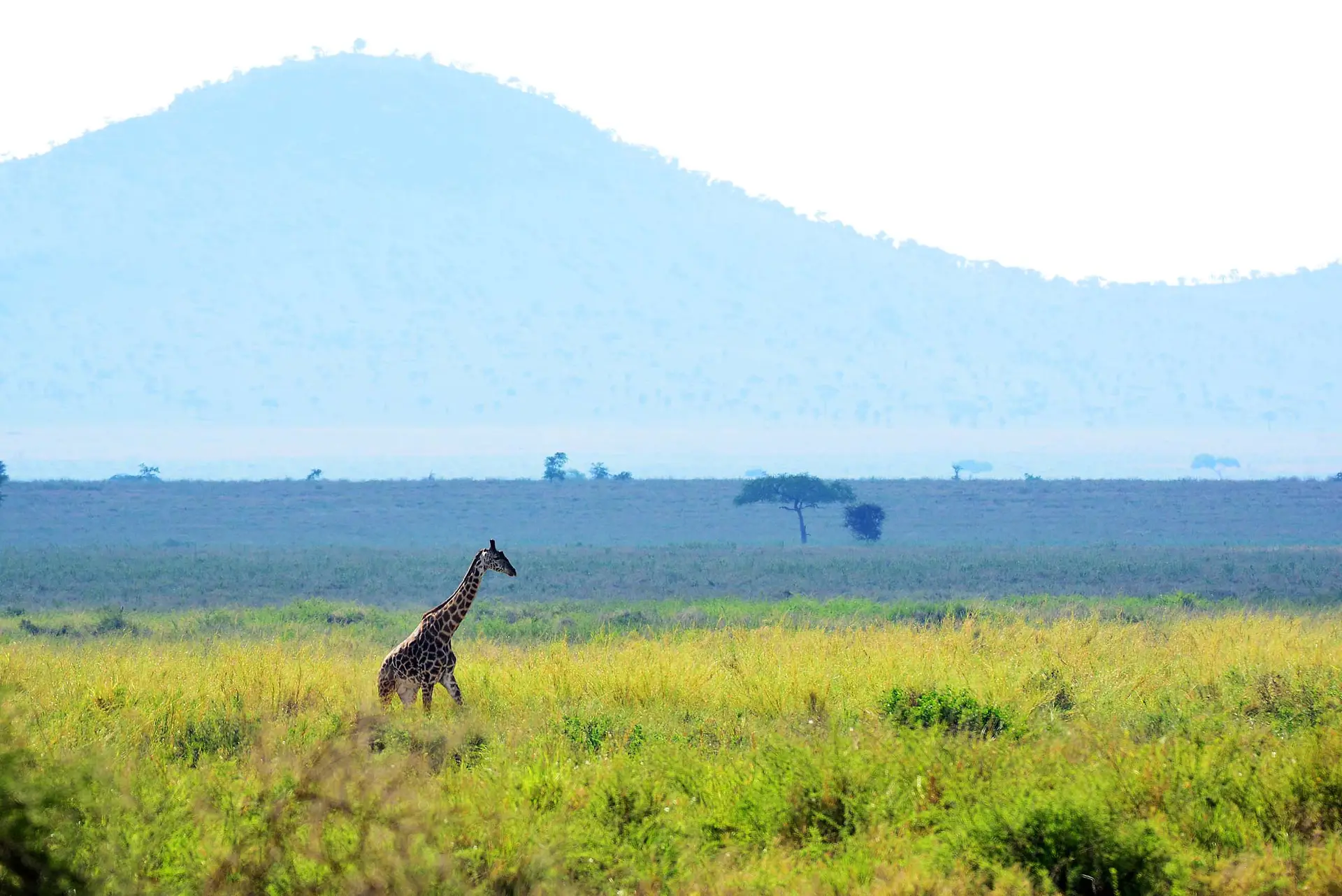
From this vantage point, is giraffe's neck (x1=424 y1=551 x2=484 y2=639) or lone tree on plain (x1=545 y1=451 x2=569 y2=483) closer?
giraffe's neck (x1=424 y1=551 x2=484 y2=639)

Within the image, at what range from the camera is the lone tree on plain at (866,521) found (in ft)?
278

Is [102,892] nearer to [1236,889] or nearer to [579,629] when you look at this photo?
[1236,889]

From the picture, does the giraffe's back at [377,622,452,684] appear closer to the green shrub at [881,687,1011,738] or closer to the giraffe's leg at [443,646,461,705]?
the giraffe's leg at [443,646,461,705]

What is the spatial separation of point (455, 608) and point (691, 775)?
3478 mm

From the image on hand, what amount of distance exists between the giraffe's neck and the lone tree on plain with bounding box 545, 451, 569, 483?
11034 cm

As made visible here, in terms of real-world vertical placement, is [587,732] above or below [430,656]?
below

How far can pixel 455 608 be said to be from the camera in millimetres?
11875

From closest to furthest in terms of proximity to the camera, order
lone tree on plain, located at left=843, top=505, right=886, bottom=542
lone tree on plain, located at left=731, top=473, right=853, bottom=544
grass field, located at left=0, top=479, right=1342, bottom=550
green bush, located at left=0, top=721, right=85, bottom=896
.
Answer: green bush, located at left=0, top=721, right=85, bottom=896 → lone tree on plain, located at left=843, top=505, right=886, bottom=542 → grass field, located at left=0, top=479, right=1342, bottom=550 → lone tree on plain, located at left=731, top=473, right=853, bottom=544

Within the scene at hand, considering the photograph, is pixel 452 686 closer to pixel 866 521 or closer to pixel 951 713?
pixel 951 713

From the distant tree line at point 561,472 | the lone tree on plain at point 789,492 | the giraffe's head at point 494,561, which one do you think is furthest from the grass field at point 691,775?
the distant tree line at point 561,472

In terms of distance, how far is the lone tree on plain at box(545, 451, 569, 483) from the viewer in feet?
415

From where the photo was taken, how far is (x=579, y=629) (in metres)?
26.0

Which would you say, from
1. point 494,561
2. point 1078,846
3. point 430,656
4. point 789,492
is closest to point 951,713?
point 1078,846

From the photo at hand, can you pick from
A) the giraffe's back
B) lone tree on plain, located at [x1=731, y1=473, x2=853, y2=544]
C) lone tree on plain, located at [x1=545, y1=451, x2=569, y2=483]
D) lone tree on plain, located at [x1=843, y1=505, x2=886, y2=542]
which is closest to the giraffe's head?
the giraffe's back
